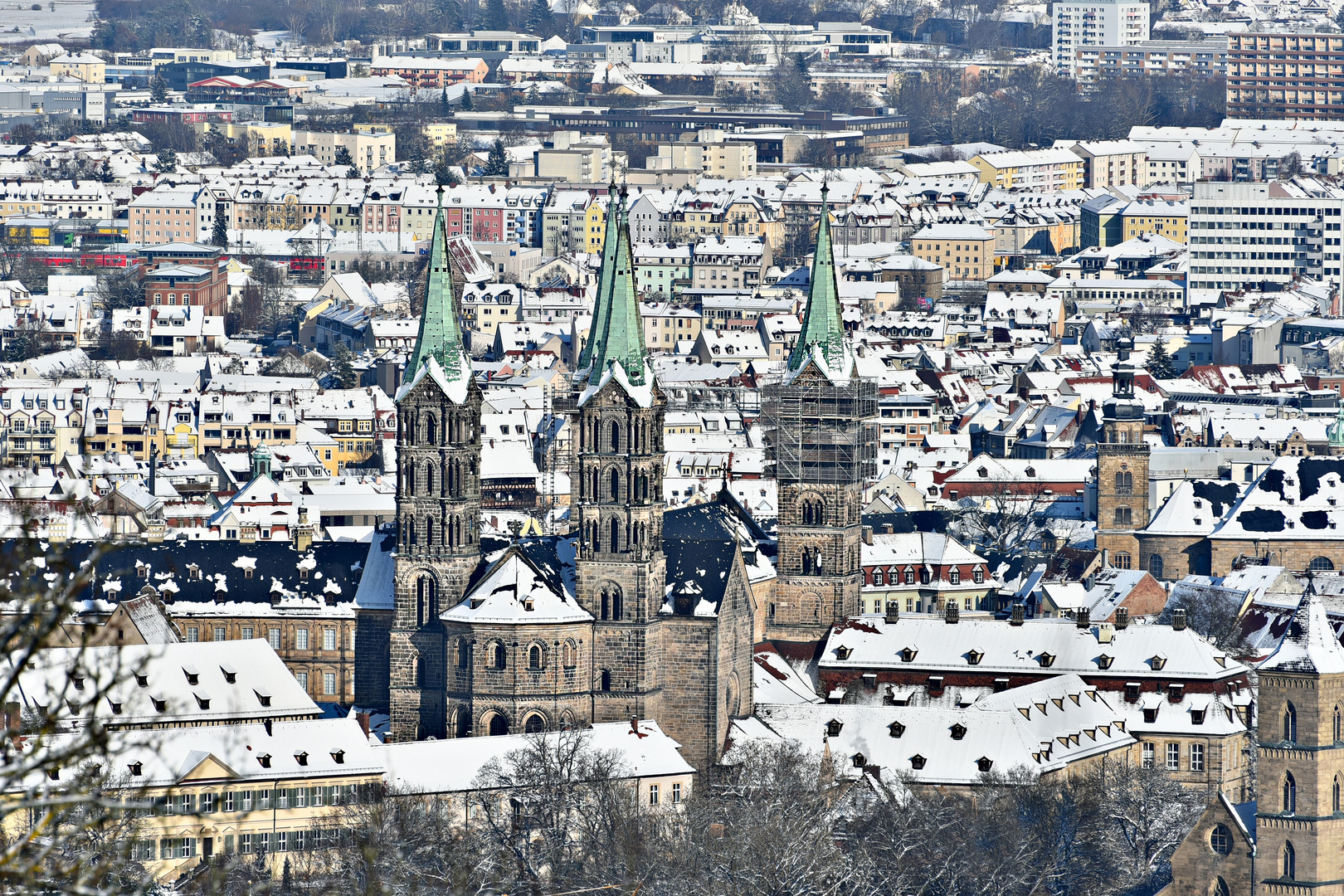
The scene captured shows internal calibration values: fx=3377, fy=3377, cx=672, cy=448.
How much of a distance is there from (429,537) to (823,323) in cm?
1881

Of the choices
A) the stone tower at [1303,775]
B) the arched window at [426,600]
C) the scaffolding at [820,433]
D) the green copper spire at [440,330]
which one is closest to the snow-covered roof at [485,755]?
the arched window at [426,600]

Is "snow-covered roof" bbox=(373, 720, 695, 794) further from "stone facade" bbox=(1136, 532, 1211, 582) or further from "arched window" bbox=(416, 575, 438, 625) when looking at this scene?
Answer: "stone facade" bbox=(1136, 532, 1211, 582)

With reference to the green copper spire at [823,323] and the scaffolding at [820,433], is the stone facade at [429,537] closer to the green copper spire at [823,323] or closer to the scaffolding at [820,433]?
the scaffolding at [820,433]

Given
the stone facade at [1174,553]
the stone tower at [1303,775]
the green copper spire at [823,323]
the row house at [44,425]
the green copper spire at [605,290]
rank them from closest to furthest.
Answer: the stone tower at [1303,775] < the green copper spire at [605,290] < the green copper spire at [823,323] < the stone facade at [1174,553] < the row house at [44,425]

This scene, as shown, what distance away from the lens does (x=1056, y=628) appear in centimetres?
11131

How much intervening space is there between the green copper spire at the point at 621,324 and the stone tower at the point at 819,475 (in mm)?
11703

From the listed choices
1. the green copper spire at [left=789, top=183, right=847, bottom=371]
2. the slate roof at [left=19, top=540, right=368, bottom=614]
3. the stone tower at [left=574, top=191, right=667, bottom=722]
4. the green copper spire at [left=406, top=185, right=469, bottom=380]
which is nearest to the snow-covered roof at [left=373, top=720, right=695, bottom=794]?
the stone tower at [left=574, top=191, right=667, bottom=722]

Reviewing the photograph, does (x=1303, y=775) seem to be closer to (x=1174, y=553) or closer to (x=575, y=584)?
(x=575, y=584)

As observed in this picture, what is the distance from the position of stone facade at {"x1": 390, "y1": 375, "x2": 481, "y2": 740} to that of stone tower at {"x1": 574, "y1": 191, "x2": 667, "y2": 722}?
3537 mm

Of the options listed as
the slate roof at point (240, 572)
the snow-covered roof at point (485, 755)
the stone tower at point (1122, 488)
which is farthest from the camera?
the stone tower at point (1122, 488)

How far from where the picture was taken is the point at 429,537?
341 feet

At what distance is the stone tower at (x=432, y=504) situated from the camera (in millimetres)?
102562

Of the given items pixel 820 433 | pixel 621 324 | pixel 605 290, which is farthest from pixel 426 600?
pixel 820 433

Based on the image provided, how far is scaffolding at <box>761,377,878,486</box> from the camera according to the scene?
115000 millimetres
